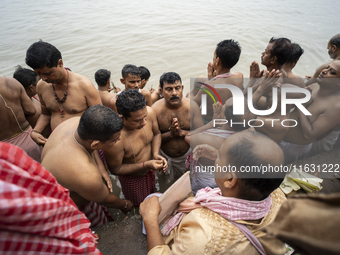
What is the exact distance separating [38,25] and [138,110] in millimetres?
15159

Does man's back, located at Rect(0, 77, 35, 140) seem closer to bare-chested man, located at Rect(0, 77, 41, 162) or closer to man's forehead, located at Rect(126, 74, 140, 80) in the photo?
bare-chested man, located at Rect(0, 77, 41, 162)

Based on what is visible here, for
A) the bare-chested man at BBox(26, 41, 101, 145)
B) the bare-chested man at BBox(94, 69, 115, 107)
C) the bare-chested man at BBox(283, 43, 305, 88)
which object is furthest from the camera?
the bare-chested man at BBox(94, 69, 115, 107)

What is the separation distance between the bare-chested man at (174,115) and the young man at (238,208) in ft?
6.03

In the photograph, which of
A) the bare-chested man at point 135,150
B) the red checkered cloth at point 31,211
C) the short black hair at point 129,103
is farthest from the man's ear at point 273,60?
the red checkered cloth at point 31,211

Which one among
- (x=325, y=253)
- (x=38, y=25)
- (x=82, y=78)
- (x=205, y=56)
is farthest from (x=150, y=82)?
(x=38, y=25)

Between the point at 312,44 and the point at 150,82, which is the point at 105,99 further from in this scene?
the point at 312,44

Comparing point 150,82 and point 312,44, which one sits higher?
point 312,44

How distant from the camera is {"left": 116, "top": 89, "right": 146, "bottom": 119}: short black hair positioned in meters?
2.49

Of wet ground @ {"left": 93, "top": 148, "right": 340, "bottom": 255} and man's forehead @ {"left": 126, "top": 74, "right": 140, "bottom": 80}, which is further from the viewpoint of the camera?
man's forehead @ {"left": 126, "top": 74, "right": 140, "bottom": 80}

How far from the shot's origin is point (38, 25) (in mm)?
13062

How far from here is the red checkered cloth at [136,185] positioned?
3.17 meters

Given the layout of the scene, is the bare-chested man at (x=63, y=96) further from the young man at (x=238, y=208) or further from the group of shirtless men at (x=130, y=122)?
the young man at (x=238, y=208)

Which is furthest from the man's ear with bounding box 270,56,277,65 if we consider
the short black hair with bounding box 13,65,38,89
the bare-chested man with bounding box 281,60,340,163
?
the short black hair with bounding box 13,65,38,89

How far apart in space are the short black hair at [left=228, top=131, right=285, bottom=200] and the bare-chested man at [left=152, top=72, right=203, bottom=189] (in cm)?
187
